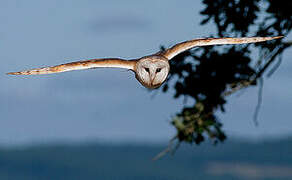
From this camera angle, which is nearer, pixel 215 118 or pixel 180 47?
pixel 180 47

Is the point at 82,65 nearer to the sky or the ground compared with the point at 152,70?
nearer to the sky

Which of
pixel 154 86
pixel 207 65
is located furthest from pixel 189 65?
pixel 154 86

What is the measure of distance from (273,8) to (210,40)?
324cm

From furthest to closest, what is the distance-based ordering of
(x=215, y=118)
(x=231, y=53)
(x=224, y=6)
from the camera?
(x=215, y=118), (x=231, y=53), (x=224, y=6)

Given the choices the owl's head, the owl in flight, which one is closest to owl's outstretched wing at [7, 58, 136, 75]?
the owl in flight

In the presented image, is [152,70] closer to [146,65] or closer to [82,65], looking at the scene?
[146,65]

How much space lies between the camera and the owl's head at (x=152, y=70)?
42.9ft

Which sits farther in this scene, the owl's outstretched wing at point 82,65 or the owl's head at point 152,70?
the owl's head at point 152,70

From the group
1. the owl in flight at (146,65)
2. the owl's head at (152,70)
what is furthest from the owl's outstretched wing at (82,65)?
the owl's head at (152,70)

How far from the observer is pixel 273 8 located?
1602 cm

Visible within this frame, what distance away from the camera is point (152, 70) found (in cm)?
1307

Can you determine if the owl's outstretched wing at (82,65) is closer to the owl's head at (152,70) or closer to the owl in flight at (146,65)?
the owl in flight at (146,65)

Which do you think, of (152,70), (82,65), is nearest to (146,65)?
(152,70)

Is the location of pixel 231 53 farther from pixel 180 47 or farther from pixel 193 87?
pixel 180 47
